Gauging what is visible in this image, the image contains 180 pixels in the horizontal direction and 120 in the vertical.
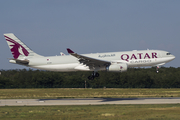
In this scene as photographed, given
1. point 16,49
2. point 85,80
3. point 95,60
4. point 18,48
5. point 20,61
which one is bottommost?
point 85,80

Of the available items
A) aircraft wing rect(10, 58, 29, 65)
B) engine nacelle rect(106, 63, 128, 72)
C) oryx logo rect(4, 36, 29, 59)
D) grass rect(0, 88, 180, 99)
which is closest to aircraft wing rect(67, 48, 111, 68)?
engine nacelle rect(106, 63, 128, 72)

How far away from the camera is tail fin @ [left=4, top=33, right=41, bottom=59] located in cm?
4784

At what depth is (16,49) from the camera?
158 ft

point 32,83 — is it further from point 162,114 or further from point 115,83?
point 162,114

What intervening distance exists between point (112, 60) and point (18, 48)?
1671 centimetres

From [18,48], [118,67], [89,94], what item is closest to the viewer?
[118,67]

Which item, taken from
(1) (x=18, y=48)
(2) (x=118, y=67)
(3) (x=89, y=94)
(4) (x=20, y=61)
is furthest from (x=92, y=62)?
(3) (x=89, y=94)

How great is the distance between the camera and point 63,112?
27312mm

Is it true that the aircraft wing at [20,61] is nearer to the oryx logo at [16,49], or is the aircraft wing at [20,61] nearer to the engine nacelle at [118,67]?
the oryx logo at [16,49]

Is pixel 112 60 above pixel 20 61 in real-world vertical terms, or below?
below

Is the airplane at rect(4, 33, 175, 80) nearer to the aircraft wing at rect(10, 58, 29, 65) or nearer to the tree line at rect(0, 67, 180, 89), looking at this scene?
the aircraft wing at rect(10, 58, 29, 65)

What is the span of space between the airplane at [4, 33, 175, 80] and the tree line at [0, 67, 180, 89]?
41905mm

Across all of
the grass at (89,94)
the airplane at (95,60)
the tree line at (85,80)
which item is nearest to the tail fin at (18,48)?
the airplane at (95,60)

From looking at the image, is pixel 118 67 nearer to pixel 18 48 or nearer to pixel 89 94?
pixel 89 94
